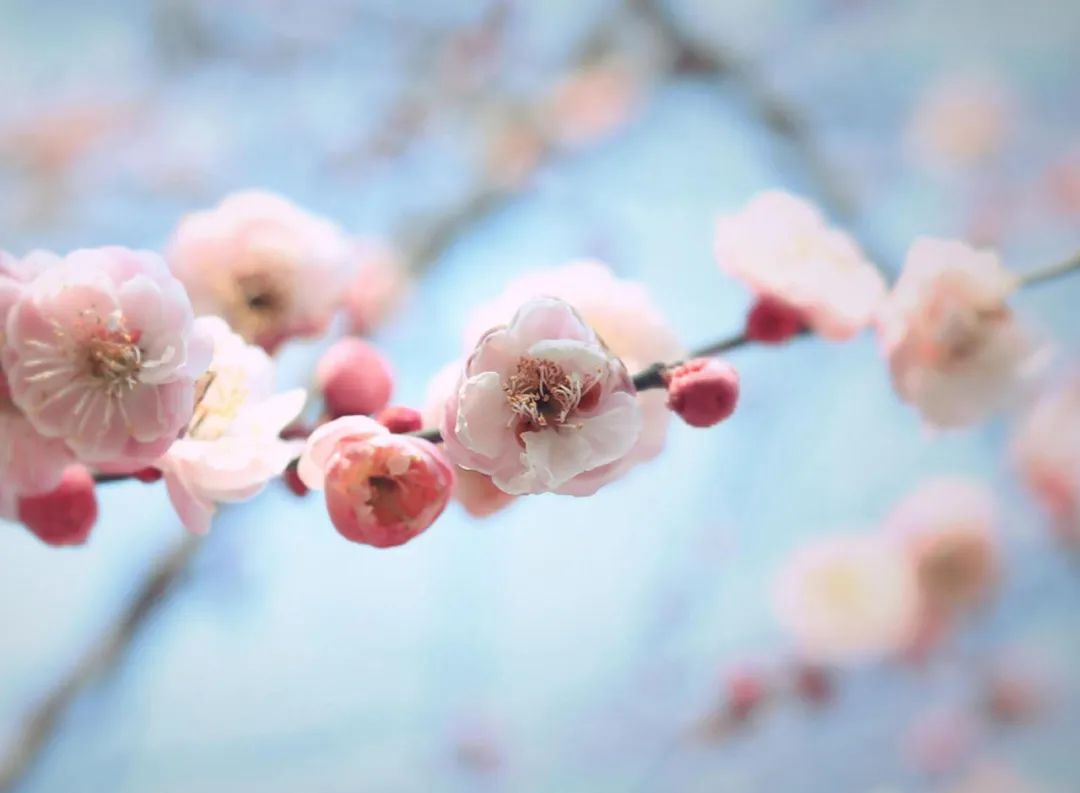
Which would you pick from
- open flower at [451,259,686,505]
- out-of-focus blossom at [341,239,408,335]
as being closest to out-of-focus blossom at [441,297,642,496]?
open flower at [451,259,686,505]

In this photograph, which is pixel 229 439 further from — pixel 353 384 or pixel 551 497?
pixel 551 497

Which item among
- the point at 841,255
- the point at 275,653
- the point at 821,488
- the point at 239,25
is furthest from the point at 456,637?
the point at 239,25

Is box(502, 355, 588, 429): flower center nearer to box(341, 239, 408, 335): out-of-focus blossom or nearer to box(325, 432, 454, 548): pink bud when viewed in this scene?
box(325, 432, 454, 548): pink bud

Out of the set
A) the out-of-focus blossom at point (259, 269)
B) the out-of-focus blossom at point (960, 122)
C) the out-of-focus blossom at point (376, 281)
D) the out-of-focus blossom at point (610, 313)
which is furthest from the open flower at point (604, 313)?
the out-of-focus blossom at point (960, 122)

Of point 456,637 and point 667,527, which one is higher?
point 667,527

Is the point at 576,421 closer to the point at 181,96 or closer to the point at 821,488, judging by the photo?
the point at 821,488

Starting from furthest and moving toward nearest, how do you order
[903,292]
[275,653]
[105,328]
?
[275,653] → [903,292] → [105,328]

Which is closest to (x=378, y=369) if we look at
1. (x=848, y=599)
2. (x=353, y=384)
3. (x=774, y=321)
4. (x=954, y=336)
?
(x=353, y=384)
